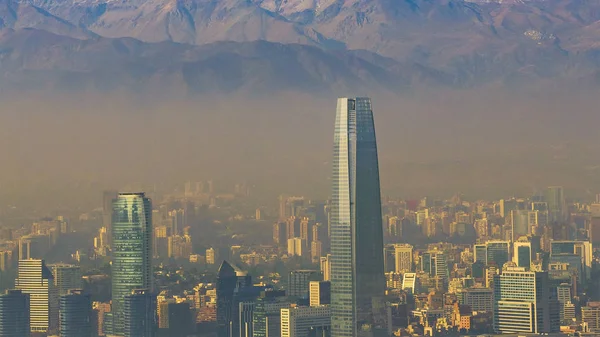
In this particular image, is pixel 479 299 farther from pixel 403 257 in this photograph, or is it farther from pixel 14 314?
pixel 14 314

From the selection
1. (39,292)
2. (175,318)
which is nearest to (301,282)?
(175,318)

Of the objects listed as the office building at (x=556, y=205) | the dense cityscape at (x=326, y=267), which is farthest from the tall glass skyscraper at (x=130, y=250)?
the office building at (x=556, y=205)

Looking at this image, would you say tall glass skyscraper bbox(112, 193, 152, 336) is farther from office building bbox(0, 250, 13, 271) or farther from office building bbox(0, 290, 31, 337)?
office building bbox(0, 250, 13, 271)

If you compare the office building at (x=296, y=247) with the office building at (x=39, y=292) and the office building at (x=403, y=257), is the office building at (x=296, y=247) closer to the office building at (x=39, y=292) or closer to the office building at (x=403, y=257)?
the office building at (x=403, y=257)

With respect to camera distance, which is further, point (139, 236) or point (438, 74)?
point (139, 236)

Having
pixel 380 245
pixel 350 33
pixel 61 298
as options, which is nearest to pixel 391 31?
pixel 350 33

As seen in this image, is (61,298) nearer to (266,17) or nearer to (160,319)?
(160,319)
